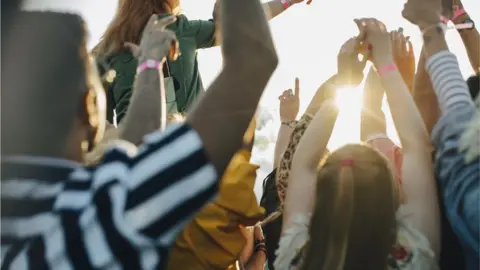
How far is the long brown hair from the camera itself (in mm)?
1851

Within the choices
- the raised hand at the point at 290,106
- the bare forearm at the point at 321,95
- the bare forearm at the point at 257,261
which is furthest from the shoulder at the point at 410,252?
the raised hand at the point at 290,106

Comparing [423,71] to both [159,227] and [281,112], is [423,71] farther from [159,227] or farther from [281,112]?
[281,112]

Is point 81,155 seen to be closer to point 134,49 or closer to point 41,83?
point 41,83

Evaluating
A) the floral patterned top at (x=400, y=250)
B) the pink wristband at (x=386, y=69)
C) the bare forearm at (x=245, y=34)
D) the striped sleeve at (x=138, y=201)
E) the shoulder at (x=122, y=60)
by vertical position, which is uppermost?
the bare forearm at (x=245, y=34)

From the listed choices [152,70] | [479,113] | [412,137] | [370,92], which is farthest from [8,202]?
[370,92]

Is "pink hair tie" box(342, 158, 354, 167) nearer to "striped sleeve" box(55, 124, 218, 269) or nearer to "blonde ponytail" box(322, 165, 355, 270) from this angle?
"blonde ponytail" box(322, 165, 355, 270)

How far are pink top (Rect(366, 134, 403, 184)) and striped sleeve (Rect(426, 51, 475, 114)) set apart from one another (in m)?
0.51

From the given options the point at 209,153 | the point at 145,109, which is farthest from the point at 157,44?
the point at 209,153

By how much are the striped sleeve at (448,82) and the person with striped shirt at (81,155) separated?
1.68 feet

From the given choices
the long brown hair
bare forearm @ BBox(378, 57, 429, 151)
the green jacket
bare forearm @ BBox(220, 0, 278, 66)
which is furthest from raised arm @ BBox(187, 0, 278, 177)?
the long brown hair

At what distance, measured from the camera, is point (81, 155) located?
34.2 inches

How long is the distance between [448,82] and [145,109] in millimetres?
647

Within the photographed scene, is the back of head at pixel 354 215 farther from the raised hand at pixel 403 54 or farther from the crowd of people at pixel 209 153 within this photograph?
the raised hand at pixel 403 54

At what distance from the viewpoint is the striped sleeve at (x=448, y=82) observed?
1169 millimetres
